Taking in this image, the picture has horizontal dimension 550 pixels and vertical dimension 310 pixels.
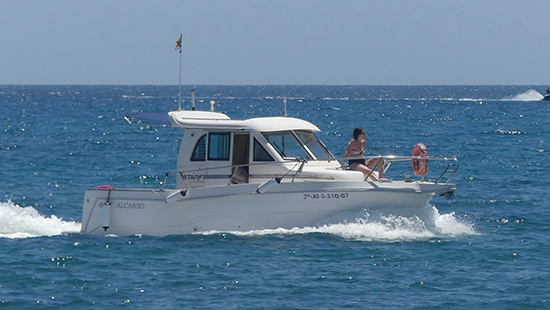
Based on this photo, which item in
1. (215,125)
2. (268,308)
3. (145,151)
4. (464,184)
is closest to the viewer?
(268,308)

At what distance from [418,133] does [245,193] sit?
113 feet

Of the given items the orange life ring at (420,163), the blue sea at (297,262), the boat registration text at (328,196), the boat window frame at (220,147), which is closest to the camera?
the blue sea at (297,262)

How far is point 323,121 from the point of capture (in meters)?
61.7

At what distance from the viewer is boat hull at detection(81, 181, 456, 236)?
14.5 metres

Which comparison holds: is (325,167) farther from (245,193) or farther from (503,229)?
(503,229)

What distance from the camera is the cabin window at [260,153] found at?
49.9 ft

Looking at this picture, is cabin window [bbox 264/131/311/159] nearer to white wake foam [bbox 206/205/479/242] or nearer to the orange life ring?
white wake foam [bbox 206/205/479/242]

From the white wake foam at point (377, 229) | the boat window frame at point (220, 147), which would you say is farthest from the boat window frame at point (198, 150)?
the white wake foam at point (377, 229)

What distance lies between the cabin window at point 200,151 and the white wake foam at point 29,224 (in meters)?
2.95

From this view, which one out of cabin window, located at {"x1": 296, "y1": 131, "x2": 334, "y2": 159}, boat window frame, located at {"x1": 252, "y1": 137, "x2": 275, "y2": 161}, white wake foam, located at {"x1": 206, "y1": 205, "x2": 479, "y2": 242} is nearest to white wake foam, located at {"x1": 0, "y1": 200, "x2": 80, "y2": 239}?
white wake foam, located at {"x1": 206, "y1": 205, "x2": 479, "y2": 242}

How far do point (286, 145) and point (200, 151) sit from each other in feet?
5.65

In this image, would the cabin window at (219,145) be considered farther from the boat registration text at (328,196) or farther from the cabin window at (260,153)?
the boat registration text at (328,196)

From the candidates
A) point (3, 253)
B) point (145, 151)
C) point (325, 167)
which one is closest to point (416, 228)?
point (325, 167)

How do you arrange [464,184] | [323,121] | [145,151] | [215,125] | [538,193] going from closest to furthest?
[215,125], [538,193], [464,184], [145,151], [323,121]
